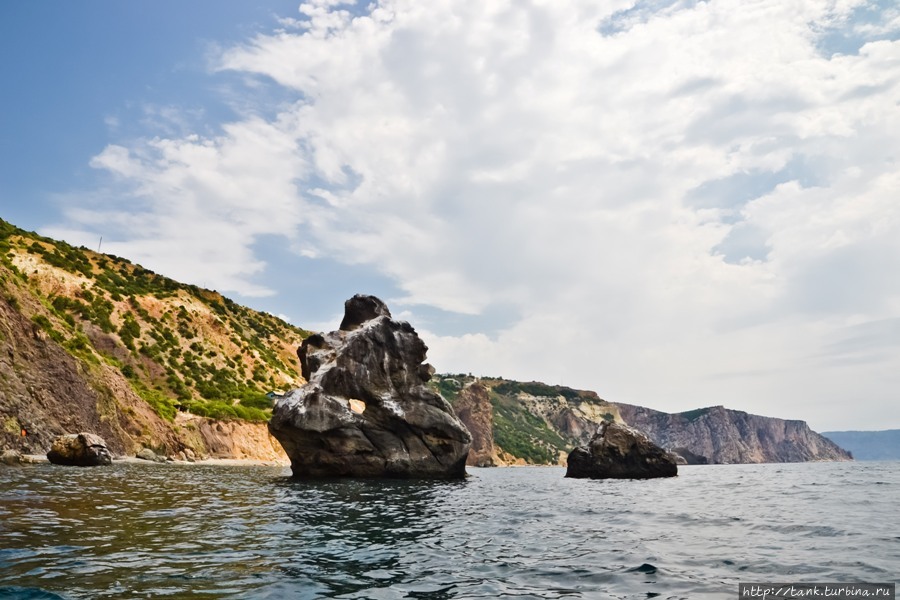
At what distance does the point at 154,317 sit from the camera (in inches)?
3214

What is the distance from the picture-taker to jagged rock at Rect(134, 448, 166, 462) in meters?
45.6

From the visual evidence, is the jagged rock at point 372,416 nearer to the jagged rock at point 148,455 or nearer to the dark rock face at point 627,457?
the dark rock face at point 627,457

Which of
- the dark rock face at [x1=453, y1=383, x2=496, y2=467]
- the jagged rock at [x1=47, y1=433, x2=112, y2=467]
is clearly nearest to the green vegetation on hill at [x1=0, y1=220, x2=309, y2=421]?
the jagged rock at [x1=47, y1=433, x2=112, y2=467]

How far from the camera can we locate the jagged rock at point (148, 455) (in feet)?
149

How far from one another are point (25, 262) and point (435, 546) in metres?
80.4

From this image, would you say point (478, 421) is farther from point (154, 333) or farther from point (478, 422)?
point (154, 333)

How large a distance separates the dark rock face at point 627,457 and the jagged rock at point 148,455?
1475 inches

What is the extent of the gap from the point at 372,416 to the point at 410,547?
26.9m

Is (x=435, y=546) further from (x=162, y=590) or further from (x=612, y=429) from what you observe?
(x=612, y=429)

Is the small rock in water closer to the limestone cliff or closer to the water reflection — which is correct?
the water reflection

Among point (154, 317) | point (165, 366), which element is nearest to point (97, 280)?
point (154, 317)

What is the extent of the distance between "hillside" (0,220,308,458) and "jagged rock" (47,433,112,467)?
6.25 feet

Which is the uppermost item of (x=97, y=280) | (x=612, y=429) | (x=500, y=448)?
(x=97, y=280)

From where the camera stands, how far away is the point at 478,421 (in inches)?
6093
